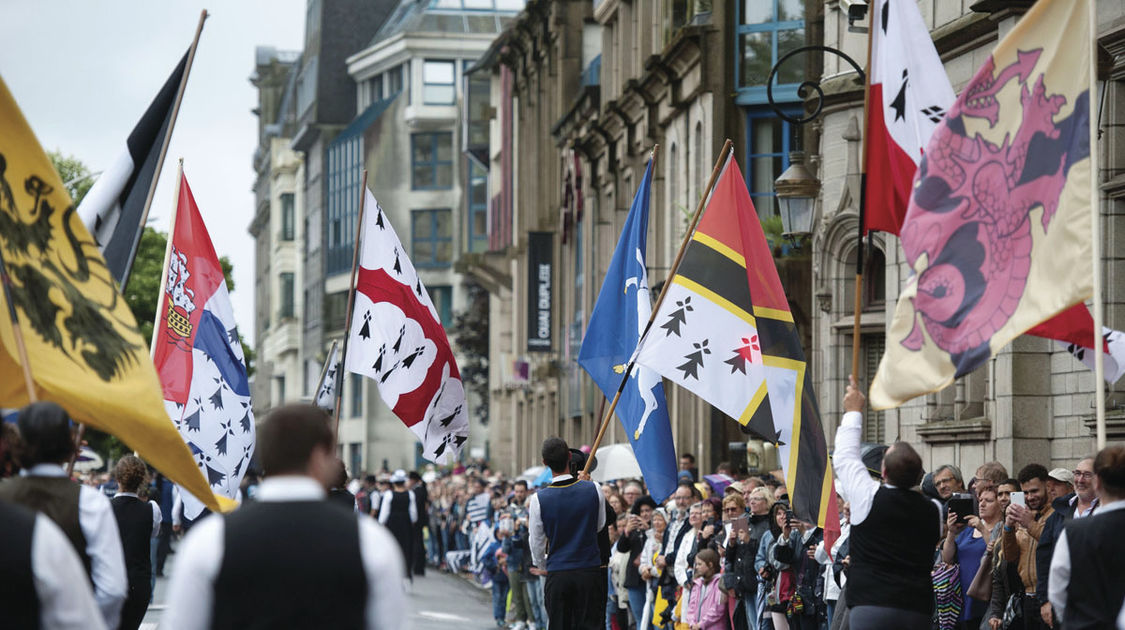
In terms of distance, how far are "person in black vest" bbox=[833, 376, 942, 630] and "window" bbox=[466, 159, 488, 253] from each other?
60869mm

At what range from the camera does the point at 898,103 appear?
1103 centimetres

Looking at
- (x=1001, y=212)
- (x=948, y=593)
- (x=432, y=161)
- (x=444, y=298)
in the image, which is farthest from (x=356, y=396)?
(x=1001, y=212)

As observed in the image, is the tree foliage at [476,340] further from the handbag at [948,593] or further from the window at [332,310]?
the handbag at [948,593]

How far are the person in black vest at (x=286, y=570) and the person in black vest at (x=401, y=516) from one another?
22.9 m

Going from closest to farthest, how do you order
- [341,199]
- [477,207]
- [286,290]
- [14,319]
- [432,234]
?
[14,319], [477,207], [432,234], [341,199], [286,290]

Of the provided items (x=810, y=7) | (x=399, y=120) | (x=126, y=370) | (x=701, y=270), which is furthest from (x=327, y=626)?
(x=399, y=120)

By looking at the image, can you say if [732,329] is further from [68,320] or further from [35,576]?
[35,576]

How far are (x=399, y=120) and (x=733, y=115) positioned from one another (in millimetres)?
58258

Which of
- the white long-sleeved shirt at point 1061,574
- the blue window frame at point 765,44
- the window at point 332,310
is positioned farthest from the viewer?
the window at point 332,310

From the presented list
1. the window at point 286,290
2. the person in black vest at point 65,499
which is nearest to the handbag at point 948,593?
the person in black vest at point 65,499

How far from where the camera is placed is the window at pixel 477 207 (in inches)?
2790

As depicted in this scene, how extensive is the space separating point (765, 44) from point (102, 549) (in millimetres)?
23680

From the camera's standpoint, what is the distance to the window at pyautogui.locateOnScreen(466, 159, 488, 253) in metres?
70.9

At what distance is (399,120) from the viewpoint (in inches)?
3447
